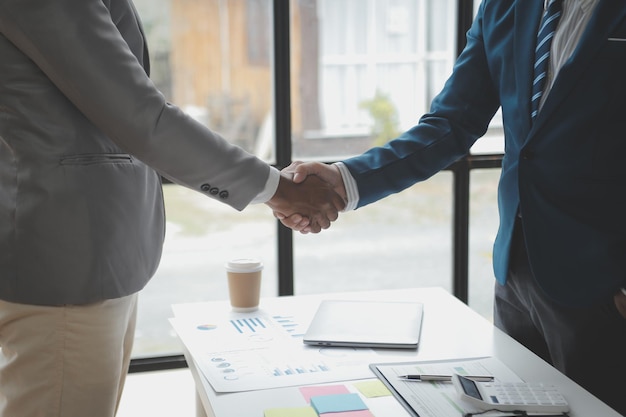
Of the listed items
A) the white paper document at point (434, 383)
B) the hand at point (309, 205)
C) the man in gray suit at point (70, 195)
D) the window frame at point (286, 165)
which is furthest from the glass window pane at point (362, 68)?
the white paper document at point (434, 383)

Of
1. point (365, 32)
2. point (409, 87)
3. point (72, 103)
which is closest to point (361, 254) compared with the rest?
point (409, 87)

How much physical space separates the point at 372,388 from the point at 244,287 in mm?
609

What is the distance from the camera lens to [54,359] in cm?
143

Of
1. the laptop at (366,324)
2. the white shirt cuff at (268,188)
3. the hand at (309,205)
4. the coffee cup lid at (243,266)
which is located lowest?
the laptop at (366,324)

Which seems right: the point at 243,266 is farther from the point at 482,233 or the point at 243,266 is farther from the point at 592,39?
the point at 482,233

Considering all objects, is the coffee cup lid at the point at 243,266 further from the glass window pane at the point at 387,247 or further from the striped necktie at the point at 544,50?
the glass window pane at the point at 387,247

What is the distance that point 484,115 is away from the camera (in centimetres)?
210

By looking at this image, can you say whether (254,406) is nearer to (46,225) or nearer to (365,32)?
(46,225)

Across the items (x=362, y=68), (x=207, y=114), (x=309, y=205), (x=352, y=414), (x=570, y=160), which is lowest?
(x=352, y=414)

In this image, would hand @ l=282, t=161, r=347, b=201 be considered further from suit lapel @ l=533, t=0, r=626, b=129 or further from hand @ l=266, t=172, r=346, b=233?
suit lapel @ l=533, t=0, r=626, b=129

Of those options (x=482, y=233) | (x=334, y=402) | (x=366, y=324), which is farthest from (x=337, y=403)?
(x=482, y=233)

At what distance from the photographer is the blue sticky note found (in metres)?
1.28

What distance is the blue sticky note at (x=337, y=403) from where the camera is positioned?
1.28 meters

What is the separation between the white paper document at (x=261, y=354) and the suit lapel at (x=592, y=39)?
2.25ft
